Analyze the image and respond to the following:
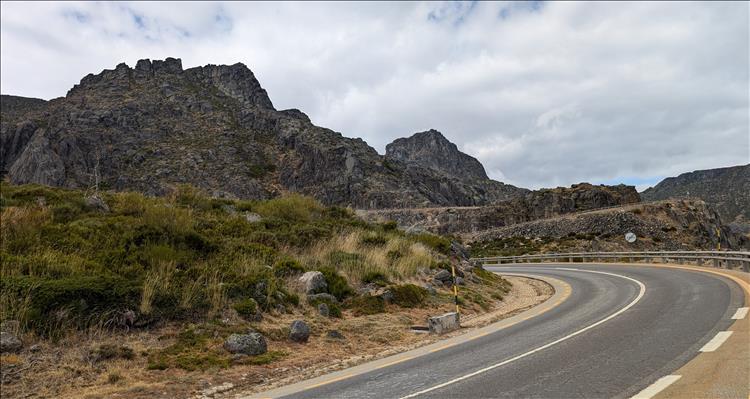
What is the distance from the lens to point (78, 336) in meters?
9.00

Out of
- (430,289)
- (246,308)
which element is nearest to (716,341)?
(246,308)

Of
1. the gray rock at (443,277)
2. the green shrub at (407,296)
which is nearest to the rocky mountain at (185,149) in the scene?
the gray rock at (443,277)

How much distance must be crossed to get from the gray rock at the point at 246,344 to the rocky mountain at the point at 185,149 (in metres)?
74.9

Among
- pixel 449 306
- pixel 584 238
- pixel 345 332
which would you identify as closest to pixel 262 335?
pixel 345 332

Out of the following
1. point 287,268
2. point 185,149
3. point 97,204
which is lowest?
point 287,268

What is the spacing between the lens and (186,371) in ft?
28.1

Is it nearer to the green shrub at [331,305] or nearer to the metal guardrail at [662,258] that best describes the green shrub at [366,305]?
the green shrub at [331,305]

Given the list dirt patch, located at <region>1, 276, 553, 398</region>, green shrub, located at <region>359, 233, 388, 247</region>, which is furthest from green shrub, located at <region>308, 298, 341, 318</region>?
green shrub, located at <region>359, 233, 388, 247</region>

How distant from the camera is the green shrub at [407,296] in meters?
15.0

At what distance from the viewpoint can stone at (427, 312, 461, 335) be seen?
1215cm

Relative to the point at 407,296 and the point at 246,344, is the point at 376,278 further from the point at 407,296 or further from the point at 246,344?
the point at 246,344

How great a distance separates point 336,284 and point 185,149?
95.4m

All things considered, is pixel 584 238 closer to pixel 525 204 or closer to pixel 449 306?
pixel 525 204

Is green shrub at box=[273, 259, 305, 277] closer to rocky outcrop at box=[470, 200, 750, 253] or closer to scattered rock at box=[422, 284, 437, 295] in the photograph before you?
scattered rock at box=[422, 284, 437, 295]
